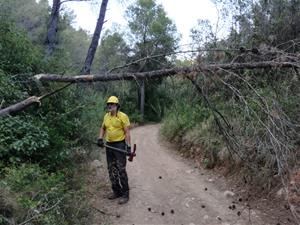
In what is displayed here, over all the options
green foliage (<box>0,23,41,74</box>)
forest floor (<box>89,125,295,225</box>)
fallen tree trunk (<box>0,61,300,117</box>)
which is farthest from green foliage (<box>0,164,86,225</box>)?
green foliage (<box>0,23,41,74</box>)

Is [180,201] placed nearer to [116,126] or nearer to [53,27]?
[116,126]

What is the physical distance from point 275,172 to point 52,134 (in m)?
4.29

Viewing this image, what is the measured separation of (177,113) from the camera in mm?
8383

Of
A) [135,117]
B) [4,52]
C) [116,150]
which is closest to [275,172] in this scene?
[116,150]

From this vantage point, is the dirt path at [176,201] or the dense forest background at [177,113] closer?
the dense forest background at [177,113]

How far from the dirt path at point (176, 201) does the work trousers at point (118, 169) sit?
0.29 m

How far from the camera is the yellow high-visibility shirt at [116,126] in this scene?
802 cm

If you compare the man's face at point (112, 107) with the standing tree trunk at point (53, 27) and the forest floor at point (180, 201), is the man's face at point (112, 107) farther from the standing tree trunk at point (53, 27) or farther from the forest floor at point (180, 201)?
the standing tree trunk at point (53, 27)

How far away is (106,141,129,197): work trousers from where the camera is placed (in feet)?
26.3

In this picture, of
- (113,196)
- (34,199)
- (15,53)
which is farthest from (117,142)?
(15,53)

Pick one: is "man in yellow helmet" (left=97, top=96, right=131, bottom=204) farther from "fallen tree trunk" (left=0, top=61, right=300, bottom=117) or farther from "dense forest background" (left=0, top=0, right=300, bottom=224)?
"fallen tree trunk" (left=0, top=61, right=300, bottom=117)

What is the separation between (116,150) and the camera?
8.01 m

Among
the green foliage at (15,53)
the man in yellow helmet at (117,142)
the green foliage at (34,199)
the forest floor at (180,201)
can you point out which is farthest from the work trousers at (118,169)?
the green foliage at (15,53)

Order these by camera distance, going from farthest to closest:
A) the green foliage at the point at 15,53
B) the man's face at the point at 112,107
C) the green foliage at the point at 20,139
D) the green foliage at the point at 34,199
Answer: the green foliage at the point at 15,53 → the man's face at the point at 112,107 → the green foliage at the point at 20,139 → the green foliage at the point at 34,199
